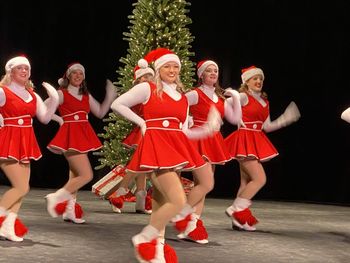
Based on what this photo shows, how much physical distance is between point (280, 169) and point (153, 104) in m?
6.86

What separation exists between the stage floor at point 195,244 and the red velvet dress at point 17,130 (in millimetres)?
697

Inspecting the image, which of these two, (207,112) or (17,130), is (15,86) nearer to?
(17,130)

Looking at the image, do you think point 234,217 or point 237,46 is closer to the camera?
point 234,217

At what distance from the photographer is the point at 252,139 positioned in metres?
7.03

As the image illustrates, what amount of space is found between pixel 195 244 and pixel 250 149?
4.29ft

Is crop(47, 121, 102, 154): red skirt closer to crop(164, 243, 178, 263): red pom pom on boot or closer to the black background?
crop(164, 243, 178, 263): red pom pom on boot

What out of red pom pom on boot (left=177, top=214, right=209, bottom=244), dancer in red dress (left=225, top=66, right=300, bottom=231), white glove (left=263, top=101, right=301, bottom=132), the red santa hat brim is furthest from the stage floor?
the red santa hat brim

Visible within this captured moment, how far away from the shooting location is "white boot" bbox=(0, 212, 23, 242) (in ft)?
19.0

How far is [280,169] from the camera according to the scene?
37.8 feet

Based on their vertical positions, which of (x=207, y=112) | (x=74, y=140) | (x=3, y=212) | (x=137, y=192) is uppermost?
(x=207, y=112)

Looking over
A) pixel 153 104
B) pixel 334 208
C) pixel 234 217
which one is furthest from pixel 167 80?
pixel 334 208

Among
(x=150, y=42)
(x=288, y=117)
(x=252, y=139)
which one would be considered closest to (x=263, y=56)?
(x=150, y=42)

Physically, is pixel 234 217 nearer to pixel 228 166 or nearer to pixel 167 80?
pixel 167 80

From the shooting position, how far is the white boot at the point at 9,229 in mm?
5777
